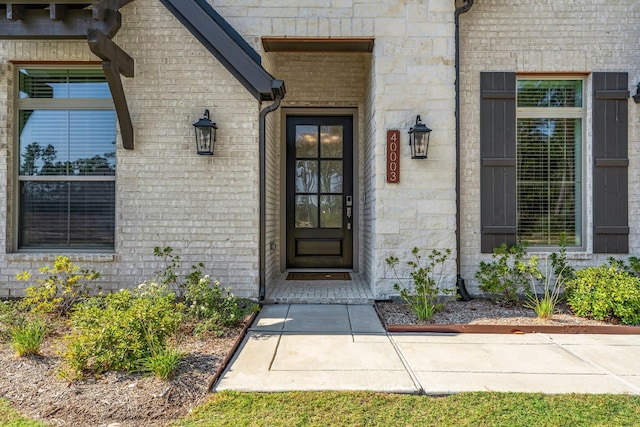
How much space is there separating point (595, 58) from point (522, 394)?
13.6 feet

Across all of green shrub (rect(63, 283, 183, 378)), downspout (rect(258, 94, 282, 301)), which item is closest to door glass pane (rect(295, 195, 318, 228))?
downspout (rect(258, 94, 282, 301))

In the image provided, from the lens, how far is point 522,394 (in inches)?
93.7

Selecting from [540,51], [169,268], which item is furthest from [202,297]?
[540,51]

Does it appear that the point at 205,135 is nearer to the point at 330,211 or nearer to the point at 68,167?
the point at 68,167

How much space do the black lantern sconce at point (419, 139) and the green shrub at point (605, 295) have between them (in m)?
2.07

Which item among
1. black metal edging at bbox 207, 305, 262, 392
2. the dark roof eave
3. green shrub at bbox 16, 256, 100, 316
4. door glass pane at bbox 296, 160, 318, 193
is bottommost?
black metal edging at bbox 207, 305, 262, 392

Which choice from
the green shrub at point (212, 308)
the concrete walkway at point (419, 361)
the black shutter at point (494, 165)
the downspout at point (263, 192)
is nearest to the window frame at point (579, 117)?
the black shutter at point (494, 165)

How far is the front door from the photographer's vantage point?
5.95m

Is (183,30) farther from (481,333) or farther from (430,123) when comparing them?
(481,333)

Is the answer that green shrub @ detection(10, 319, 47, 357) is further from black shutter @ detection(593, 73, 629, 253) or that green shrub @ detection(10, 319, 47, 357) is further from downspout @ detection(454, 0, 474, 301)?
→ black shutter @ detection(593, 73, 629, 253)

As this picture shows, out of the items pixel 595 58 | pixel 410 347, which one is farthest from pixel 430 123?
pixel 410 347

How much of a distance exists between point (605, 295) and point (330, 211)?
138 inches

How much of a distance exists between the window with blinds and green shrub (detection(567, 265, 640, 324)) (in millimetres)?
768

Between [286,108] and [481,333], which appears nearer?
[481,333]
